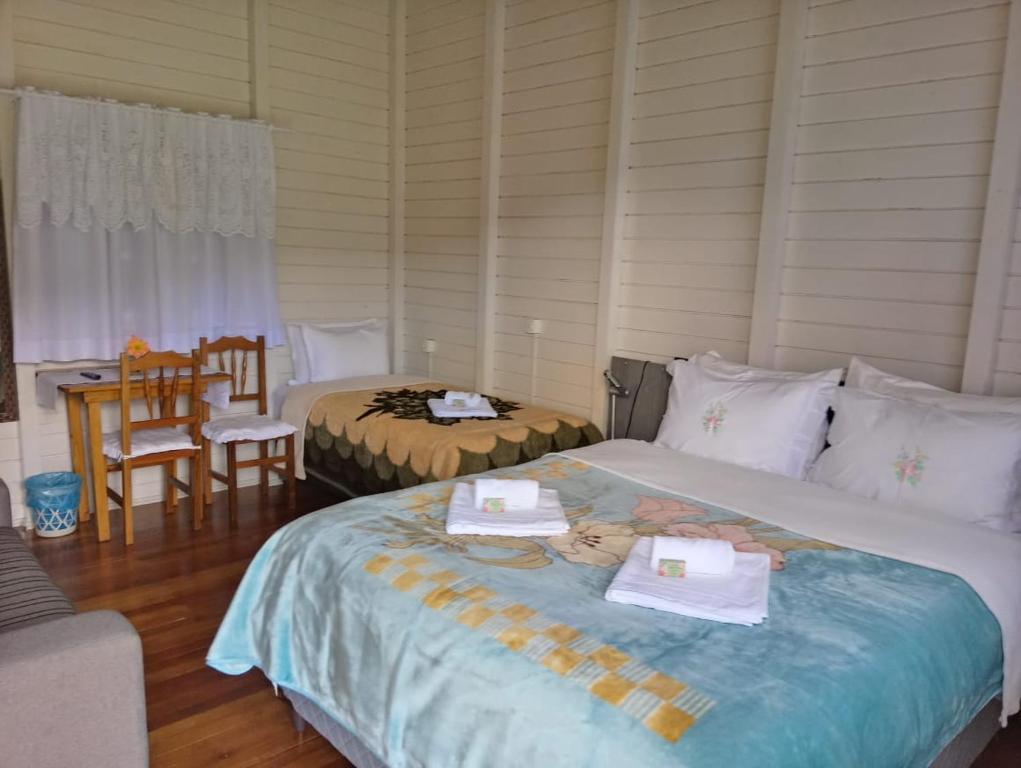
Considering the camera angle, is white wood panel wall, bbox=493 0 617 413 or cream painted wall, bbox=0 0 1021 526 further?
white wood panel wall, bbox=493 0 617 413

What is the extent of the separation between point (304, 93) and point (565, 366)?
224 centimetres

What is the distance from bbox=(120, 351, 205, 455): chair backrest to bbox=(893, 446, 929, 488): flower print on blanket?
2.99m

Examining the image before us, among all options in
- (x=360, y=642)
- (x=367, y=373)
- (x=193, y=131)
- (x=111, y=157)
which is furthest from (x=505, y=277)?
(x=360, y=642)

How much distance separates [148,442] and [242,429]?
43 centimetres

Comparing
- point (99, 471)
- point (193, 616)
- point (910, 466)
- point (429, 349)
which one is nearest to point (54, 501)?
point (99, 471)

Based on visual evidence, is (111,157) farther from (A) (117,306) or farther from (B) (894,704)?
(B) (894,704)

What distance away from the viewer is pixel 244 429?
3.91 m

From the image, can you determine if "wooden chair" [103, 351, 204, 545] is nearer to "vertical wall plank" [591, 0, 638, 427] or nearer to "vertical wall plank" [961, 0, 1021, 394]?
"vertical wall plank" [591, 0, 638, 427]

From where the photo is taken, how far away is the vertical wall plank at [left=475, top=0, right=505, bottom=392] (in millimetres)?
4266

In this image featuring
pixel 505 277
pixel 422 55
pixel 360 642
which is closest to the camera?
pixel 360 642

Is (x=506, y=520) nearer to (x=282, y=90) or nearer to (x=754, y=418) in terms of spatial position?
(x=754, y=418)

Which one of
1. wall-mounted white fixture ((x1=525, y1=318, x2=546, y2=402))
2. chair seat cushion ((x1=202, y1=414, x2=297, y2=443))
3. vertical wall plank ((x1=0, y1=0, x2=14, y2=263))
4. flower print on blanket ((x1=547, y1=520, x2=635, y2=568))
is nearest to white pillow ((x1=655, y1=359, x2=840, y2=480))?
flower print on blanket ((x1=547, y1=520, x2=635, y2=568))

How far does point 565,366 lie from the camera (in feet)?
13.4

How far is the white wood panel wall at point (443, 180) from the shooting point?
4.51 m
